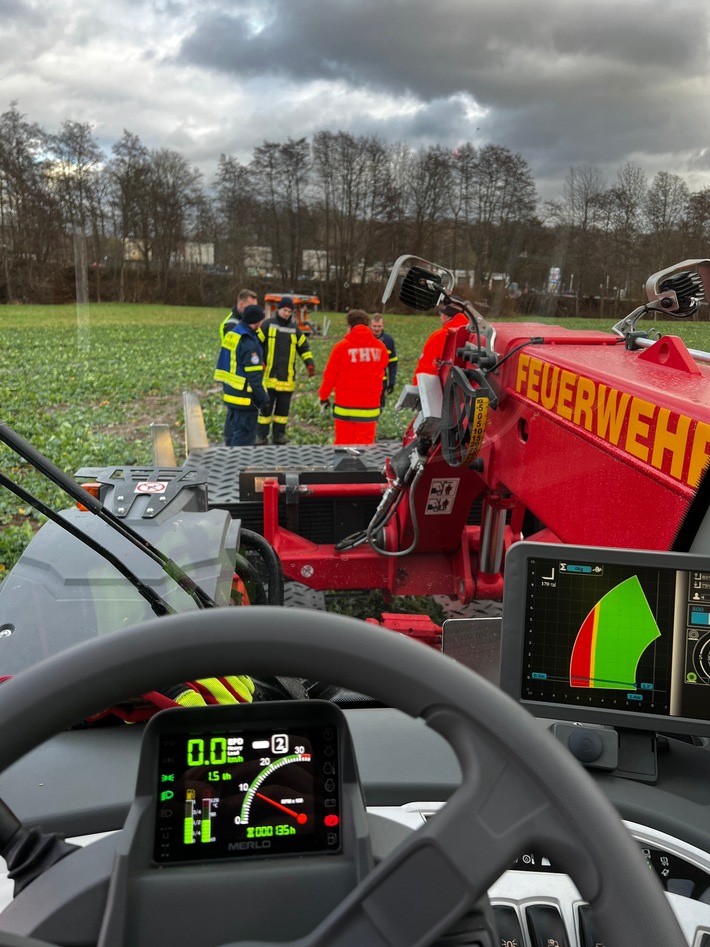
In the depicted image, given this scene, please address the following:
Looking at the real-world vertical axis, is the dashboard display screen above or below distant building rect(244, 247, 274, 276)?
below

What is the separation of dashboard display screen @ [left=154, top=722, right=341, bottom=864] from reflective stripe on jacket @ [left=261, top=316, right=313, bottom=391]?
783 centimetres

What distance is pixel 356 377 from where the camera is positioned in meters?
7.23

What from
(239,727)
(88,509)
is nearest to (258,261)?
(88,509)

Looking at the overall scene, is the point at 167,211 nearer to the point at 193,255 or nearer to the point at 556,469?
the point at 193,255

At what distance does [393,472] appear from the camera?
3.61 metres

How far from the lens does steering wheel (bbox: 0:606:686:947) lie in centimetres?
62

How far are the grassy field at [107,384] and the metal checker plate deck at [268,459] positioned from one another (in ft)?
4.26

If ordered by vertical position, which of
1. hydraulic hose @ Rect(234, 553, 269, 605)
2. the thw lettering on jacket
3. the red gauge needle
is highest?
the thw lettering on jacket

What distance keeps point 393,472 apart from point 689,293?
1.51 metres

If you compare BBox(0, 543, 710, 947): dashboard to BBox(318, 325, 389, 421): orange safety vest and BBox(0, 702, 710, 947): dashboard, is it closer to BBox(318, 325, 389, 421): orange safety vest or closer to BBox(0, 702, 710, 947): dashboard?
BBox(0, 702, 710, 947): dashboard

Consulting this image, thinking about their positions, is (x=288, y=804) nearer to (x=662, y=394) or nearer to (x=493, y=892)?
(x=493, y=892)

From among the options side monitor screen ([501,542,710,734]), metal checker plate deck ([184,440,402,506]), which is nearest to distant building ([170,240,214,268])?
metal checker plate deck ([184,440,402,506])

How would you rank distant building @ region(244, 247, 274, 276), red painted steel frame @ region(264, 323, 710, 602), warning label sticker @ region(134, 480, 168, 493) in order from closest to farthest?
red painted steel frame @ region(264, 323, 710, 602)
warning label sticker @ region(134, 480, 168, 493)
distant building @ region(244, 247, 274, 276)

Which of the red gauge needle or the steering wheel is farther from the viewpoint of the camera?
the red gauge needle
